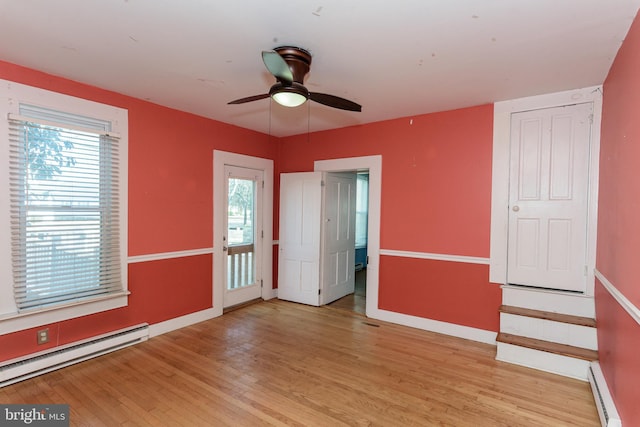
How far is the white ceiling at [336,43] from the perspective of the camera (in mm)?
1789

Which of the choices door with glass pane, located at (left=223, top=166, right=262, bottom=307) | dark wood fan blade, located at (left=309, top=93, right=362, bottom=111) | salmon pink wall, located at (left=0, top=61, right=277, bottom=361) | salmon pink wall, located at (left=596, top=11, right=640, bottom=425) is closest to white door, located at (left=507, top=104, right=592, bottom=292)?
salmon pink wall, located at (left=596, top=11, right=640, bottom=425)

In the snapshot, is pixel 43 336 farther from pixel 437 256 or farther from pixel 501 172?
pixel 501 172

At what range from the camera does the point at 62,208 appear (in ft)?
9.01

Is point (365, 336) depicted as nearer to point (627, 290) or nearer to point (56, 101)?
point (627, 290)

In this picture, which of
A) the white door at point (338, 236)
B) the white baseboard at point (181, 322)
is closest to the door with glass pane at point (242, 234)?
the white baseboard at point (181, 322)

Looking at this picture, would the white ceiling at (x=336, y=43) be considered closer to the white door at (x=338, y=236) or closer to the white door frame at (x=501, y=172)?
the white door frame at (x=501, y=172)

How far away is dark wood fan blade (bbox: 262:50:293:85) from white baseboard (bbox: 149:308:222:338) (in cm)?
297

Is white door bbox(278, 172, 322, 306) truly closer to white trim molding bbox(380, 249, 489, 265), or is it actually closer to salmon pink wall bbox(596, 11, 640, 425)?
white trim molding bbox(380, 249, 489, 265)

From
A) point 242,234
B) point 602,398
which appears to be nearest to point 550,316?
point 602,398

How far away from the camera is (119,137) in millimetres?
3115

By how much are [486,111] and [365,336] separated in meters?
2.74

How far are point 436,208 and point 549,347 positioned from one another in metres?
1.65

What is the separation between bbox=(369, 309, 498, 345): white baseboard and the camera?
336 centimetres

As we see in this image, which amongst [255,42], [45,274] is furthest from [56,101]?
[255,42]
